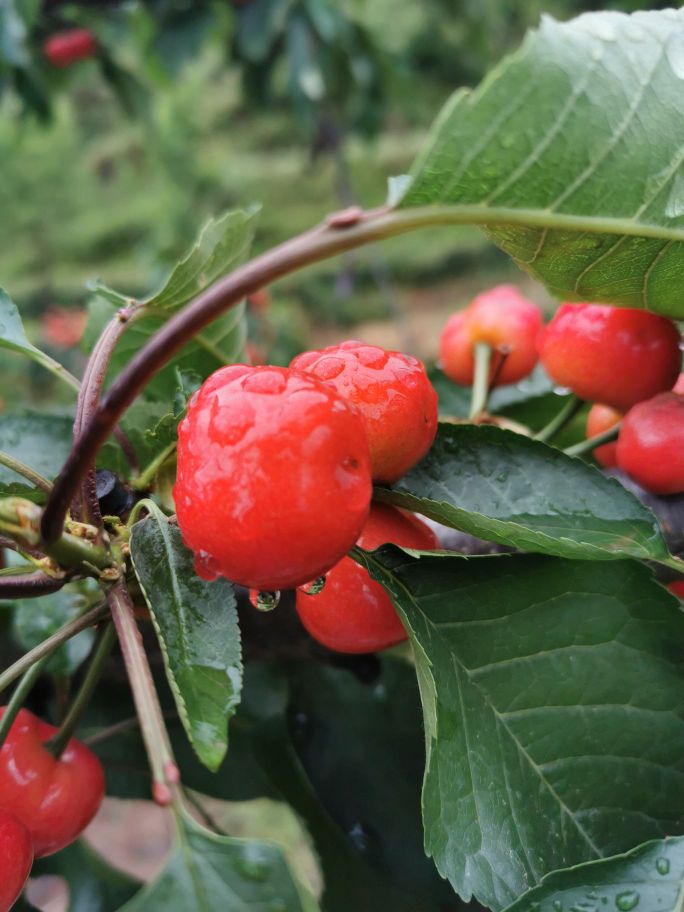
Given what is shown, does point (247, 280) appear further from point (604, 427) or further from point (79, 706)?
point (604, 427)

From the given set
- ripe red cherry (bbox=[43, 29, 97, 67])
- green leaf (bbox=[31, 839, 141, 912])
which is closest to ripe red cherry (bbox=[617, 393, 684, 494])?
green leaf (bbox=[31, 839, 141, 912])

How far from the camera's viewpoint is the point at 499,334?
0.71 meters

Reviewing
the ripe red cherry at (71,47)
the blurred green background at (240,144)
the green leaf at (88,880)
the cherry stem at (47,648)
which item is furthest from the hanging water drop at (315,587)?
the ripe red cherry at (71,47)

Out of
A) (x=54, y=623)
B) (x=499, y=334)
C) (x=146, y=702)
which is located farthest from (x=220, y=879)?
(x=499, y=334)

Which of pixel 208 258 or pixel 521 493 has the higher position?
pixel 208 258

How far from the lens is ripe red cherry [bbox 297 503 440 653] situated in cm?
46

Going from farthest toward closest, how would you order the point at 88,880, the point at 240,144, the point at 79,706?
the point at 240,144 → the point at 88,880 → the point at 79,706

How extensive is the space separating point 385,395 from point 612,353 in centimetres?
20

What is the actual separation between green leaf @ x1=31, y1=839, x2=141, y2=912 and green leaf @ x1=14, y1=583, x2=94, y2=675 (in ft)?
0.77

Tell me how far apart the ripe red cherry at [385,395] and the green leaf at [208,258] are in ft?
0.33

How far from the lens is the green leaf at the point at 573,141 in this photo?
0.33m

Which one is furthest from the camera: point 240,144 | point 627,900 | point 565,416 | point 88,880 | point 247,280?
point 240,144

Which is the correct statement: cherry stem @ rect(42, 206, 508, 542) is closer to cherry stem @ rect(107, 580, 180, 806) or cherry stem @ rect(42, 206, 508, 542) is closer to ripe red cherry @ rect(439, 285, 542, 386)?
cherry stem @ rect(107, 580, 180, 806)

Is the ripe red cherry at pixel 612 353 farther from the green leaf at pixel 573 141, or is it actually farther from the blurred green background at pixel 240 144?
the blurred green background at pixel 240 144
